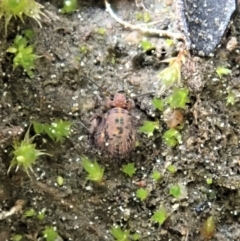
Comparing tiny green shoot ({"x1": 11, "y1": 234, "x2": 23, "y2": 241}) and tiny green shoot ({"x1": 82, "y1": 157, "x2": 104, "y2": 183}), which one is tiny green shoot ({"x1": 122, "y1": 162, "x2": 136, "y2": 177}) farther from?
tiny green shoot ({"x1": 11, "y1": 234, "x2": 23, "y2": 241})

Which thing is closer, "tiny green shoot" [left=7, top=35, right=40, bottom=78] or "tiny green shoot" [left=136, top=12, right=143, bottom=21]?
"tiny green shoot" [left=7, top=35, right=40, bottom=78]

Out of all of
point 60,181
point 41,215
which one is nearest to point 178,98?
point 60,181

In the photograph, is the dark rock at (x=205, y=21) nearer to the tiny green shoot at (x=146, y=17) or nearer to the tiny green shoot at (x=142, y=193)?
the tiny green shoot at (x=146, y=17)

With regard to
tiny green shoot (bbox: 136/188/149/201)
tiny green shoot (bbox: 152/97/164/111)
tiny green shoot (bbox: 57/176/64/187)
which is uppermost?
tiny green shoot (bbox: 152/97/164/111)

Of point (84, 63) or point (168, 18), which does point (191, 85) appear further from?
point (84, 63)

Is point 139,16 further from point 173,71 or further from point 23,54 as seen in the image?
point 23,54

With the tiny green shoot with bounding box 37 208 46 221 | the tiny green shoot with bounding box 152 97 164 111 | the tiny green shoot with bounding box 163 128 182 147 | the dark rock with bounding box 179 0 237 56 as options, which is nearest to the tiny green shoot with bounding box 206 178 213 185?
the tiny green shoot with bounding box 163 128 182 147

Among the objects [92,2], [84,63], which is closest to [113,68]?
[84,63]
